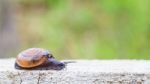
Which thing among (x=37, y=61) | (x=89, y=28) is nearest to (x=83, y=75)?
(x=37, y=61)

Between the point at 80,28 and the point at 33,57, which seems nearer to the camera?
the point at 33,57

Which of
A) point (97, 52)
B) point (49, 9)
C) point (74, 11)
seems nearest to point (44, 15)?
point (49, 9)

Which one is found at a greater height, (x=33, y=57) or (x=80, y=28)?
(x=80, y=28)

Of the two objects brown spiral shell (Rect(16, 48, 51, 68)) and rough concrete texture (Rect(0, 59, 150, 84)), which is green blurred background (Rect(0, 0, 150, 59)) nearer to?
brown spiral shell (Rect(16, 48, 51, 68))

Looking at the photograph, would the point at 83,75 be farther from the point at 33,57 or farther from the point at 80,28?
the point at 80,28

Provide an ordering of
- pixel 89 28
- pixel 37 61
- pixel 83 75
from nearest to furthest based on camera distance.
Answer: pixel 83 75
pixel 37 61
pixel 89 28

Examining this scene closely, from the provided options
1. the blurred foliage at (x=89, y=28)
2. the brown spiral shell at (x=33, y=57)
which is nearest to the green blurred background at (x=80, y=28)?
the blurred foliage at (x=89, y=28)
